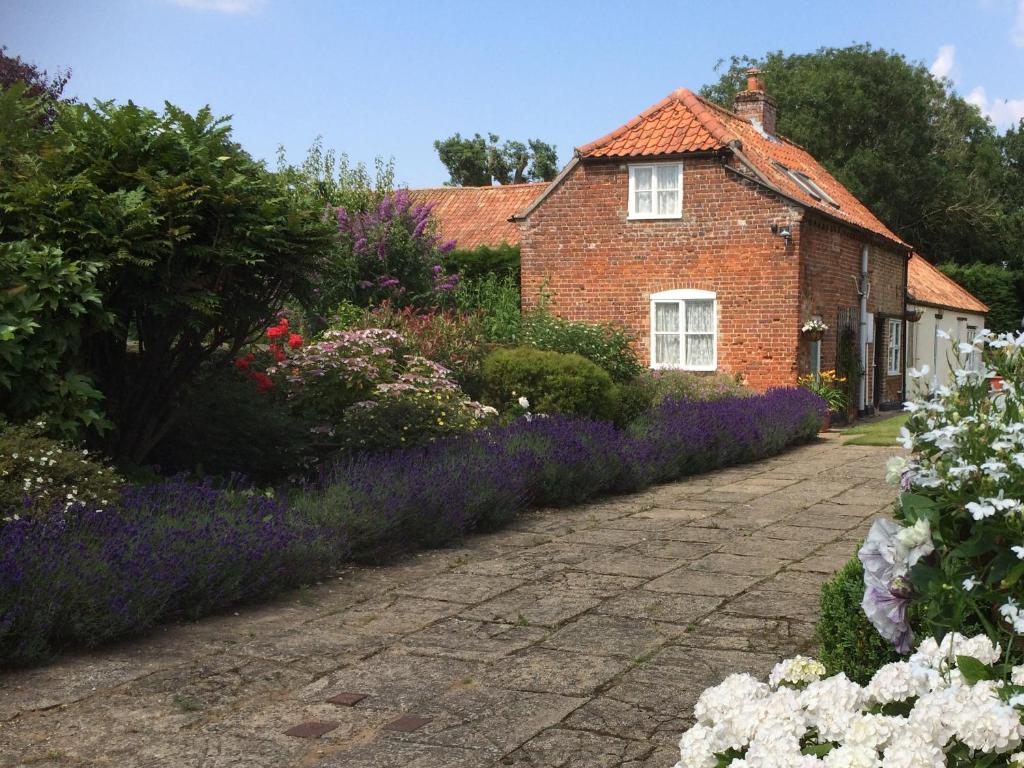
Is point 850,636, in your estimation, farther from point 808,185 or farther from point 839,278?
point 808,185

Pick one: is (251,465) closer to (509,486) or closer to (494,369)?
(509,486)

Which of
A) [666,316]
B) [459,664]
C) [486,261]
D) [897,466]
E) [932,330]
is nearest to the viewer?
[897,466]

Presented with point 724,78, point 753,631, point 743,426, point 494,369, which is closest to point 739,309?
point 743,426

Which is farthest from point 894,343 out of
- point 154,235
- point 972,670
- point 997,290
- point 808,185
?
point 972,670

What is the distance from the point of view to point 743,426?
13.3m

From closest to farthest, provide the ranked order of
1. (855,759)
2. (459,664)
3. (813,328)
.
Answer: (855,759), (459,664), (813,328)

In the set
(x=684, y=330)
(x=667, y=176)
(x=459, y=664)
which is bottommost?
(x=459, y=664)

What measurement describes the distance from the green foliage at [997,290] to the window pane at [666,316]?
2031cm

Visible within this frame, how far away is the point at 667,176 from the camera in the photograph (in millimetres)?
18625

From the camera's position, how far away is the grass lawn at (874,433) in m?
16.2

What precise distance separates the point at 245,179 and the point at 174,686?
4.13 m

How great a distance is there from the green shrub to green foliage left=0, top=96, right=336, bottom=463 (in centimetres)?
483

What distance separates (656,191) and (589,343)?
161 inches

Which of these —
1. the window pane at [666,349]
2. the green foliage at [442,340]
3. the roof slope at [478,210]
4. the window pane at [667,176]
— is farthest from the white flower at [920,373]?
the roof slope at [478,210]
